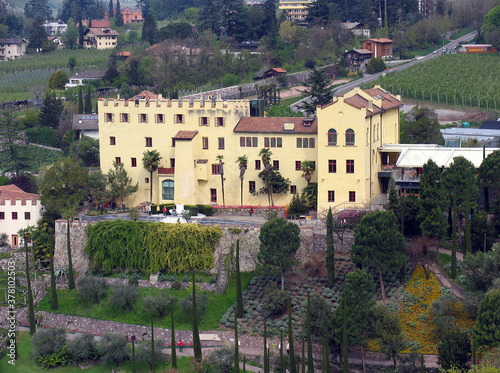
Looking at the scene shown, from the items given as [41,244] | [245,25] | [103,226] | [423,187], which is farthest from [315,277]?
A: [245,25]

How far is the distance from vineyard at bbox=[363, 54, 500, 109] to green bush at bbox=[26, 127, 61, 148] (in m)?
39.0

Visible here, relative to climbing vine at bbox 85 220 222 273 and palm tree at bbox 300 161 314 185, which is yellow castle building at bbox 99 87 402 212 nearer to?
palm tree at bbox 300 161 314 185

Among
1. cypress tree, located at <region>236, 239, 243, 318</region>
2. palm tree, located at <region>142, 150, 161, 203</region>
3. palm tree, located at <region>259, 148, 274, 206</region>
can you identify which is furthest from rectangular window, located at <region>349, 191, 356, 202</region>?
palm tree, located at <region>142, 150, 161, 203</region>

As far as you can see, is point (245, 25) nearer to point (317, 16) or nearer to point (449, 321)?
point (317, 16)

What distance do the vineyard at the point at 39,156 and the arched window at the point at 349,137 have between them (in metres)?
34.7

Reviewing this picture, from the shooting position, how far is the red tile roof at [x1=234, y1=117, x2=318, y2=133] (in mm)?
70750

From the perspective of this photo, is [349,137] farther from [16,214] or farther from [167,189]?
[16,214]

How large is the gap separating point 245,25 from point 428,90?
4580 cm

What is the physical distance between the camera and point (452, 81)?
118312 millimetres

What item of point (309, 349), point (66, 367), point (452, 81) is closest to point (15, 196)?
point (66, 367)

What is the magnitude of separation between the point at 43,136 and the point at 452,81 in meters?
51.9

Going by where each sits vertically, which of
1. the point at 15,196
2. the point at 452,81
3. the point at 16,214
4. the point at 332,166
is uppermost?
the point at 452,81

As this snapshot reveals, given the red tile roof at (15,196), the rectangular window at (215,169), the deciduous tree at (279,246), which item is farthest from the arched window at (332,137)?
the red tile roof at (15,196)

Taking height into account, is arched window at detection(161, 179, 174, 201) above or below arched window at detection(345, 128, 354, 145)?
below
